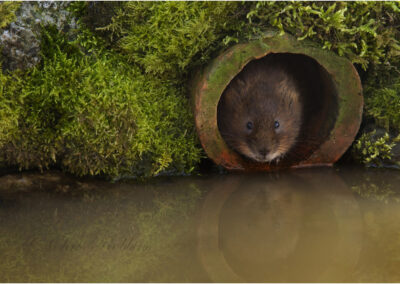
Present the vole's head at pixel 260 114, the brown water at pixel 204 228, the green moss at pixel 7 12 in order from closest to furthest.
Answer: the brown water at pixel 204 228 < the green moss at pixel 7 12 < the vole's head at pixel 260 114

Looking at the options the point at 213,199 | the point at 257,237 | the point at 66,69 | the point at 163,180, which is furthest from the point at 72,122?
the point at 257,237

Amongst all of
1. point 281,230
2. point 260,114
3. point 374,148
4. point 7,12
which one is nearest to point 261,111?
point 260,114

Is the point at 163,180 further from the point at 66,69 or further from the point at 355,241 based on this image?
the point at 355,241

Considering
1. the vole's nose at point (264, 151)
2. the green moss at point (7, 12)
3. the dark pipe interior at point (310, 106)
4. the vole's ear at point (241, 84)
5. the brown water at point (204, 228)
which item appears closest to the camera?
the brown water at point (204, 228)

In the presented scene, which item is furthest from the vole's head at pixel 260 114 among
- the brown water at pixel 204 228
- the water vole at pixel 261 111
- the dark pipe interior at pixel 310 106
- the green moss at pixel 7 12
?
the green moss at pixel 7 12

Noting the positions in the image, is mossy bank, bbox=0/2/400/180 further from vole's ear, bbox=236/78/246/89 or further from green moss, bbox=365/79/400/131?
vole's ear, bbox=236/78/246/89

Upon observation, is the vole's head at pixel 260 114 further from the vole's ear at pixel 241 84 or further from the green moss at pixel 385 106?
the green moss at pixel 385 106

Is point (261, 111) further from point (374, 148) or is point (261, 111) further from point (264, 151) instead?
point (374, 148)
